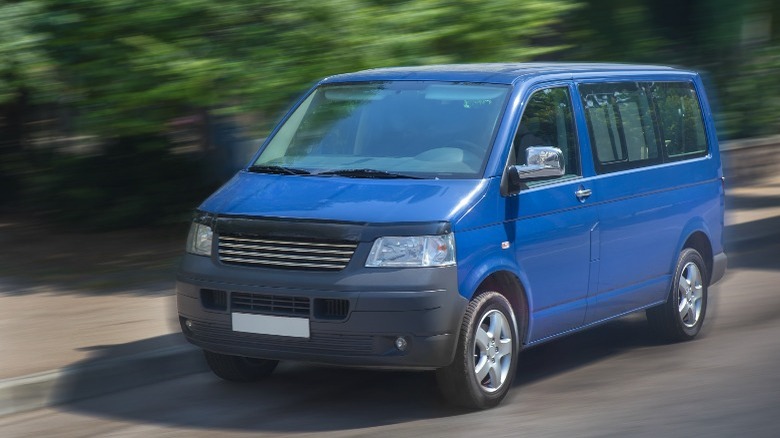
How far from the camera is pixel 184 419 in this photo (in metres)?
6.75

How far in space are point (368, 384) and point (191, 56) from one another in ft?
11.7

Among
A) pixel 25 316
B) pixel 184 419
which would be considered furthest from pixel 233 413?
pixel 25 316

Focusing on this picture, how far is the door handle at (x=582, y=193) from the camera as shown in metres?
7.44

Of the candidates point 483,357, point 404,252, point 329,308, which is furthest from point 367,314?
point 483,357

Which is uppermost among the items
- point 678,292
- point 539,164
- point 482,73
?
point 482,73

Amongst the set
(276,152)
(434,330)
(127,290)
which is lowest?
(127,290)

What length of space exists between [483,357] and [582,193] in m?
1.30

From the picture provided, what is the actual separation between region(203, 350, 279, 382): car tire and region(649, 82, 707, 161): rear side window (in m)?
3.08

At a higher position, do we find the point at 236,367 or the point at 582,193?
the point at 582,193

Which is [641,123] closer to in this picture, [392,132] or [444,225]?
[392,132]

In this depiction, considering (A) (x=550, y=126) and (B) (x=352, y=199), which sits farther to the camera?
(A) (x=550, y=126)

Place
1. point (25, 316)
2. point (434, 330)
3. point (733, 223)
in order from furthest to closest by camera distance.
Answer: point (733, 223) < point (25, 316) < point (434, 330)

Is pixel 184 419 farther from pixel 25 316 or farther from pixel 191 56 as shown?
pixel 191 56

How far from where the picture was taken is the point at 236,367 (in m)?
7.50
